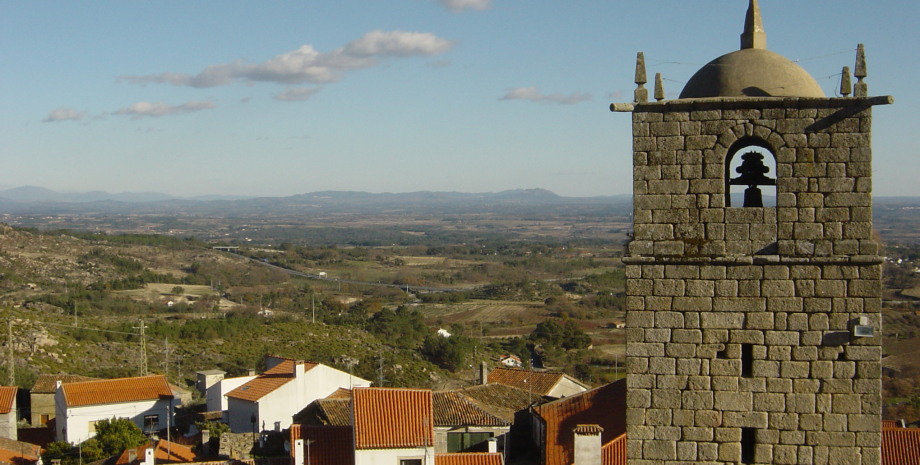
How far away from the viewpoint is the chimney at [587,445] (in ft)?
45.0

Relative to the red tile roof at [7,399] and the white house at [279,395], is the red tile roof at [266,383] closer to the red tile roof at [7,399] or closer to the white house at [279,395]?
the white house at [279,395]

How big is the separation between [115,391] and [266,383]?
18.6ft

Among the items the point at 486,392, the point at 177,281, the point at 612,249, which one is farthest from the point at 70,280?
the point at 612,249

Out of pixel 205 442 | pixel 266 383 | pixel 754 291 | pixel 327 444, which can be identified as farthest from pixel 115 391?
pixel 754 291

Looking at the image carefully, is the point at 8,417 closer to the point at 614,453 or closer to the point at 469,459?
the point at 469,459

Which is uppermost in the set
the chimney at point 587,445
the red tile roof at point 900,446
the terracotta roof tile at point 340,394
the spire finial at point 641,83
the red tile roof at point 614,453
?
the spire finial at point 641,83

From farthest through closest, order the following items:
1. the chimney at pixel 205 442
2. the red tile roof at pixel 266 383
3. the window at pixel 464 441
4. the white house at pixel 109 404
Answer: the white house at pixel 109 404 < the red tile roof at pixel 266 383 < the chimney at pixel 205 442 < the window at pixel 464 441

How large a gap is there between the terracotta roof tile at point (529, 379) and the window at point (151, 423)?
11276 millimetres

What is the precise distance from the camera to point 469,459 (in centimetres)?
1742

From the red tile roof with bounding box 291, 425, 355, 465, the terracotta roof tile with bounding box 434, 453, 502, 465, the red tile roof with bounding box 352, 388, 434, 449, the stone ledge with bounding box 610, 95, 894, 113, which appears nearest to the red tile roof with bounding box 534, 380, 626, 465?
the terracotta roof tile with bounding box 434, 453, 502, 465

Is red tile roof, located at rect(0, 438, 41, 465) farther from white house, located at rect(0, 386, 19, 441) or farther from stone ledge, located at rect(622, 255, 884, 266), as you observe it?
stone ledge, located at rect(622, 255, 884, 266)

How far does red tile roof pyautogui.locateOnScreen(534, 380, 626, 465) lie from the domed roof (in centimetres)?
1197

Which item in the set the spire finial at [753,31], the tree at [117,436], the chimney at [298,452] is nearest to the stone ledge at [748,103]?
the spire finial at [753,31]

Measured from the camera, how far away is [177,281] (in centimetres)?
8675
